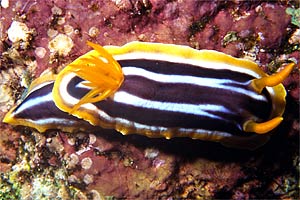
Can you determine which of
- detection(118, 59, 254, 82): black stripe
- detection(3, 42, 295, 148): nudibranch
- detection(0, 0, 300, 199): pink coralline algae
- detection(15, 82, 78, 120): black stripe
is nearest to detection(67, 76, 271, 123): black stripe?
detection(3, 42, 295, 148): nudibranch

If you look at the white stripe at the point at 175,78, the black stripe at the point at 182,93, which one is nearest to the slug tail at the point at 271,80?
the black stripe at the point at 182,93

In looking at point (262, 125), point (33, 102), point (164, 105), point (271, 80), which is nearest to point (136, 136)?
point (164, 105)

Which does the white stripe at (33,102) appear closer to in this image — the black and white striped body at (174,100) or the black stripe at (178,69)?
the black and white striped body at (174,100)

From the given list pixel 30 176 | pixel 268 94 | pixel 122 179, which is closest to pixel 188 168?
pixel 122 179

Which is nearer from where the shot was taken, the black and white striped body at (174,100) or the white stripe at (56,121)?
the black and white striped body at (174,100)

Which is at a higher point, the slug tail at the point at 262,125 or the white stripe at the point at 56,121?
the slug tail at the point at 262,125

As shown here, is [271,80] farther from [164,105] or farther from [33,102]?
[33,102]

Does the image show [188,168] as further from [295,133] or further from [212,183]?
[295,133]
